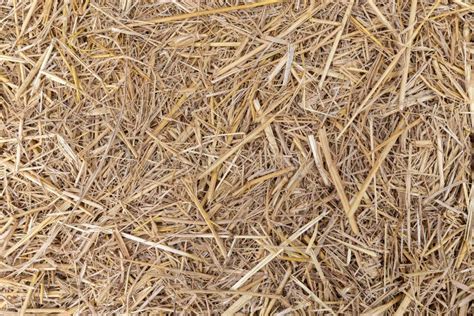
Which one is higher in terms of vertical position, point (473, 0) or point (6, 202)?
point (473, 0)

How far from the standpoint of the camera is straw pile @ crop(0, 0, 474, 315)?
4.07 ft

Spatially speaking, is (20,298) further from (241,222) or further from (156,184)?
(241,222)

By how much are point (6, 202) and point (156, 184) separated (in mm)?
426

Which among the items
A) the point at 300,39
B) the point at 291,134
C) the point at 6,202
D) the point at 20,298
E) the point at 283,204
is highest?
the point at 300,39

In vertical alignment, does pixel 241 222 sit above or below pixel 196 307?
above

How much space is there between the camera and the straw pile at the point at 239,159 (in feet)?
4.07

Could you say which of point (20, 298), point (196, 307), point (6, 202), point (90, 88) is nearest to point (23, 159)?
point (6, 202)

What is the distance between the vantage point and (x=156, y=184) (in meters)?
1.29

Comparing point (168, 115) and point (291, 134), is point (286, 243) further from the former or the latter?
point (168, 115)

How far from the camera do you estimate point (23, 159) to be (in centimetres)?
136

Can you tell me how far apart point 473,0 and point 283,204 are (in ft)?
2.34

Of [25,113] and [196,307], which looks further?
[25,113]

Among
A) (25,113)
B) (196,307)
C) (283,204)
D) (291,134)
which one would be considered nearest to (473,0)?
(291,134)

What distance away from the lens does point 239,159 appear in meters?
1.30
